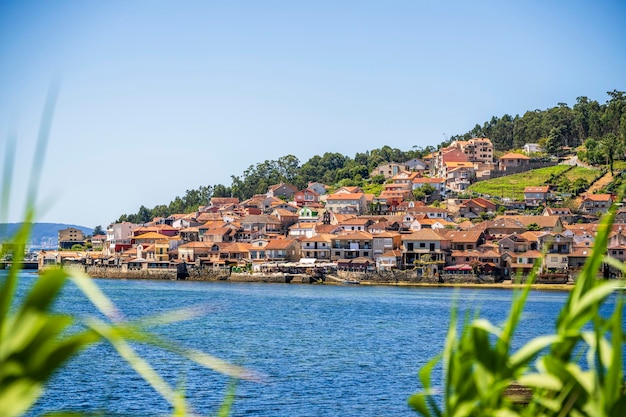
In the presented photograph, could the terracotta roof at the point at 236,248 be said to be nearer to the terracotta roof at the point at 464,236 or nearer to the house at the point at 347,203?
the house at the point at 347,203

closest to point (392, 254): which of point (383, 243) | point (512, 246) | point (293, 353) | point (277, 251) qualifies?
point (383, 243)

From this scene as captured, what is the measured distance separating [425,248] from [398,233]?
6.76 meters

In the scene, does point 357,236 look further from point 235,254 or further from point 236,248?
point 235,254

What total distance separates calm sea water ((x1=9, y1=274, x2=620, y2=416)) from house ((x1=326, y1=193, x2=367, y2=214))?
125ft

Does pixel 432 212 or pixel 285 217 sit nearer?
pixel 432 212

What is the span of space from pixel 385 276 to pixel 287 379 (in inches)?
1916

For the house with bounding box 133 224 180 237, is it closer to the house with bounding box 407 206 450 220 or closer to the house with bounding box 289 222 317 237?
the house with bounding box 289 222 317 237

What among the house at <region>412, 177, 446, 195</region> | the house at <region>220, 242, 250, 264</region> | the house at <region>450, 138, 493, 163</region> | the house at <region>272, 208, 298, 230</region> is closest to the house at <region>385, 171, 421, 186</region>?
the house at <region>412, 177, 446, 195</region>

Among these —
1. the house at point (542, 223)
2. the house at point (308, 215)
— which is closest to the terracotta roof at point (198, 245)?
the house at point (308, 215)

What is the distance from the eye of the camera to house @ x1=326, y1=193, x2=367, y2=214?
95.5m

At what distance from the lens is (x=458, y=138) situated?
142m

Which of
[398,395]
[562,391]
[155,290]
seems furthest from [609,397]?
[155,290]

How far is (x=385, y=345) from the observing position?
30531mm

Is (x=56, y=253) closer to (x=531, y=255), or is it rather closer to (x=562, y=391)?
(x=531, y=255)
